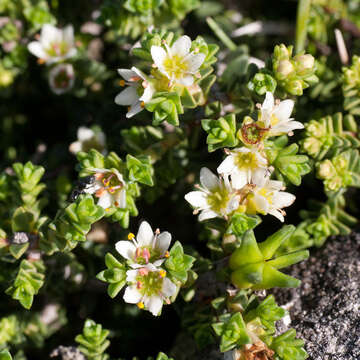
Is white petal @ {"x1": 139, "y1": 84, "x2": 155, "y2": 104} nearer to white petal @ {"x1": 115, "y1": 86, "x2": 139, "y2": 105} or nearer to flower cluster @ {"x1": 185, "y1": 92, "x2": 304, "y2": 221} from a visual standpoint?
white petal @ {"x1": 115, "y1": 86, "x2": 139, "y2": 105}

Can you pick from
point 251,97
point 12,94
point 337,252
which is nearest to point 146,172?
→ point 251,97

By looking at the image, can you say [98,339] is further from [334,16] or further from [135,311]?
[334,16]

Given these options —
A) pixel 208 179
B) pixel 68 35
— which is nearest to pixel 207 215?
pixel 208 179

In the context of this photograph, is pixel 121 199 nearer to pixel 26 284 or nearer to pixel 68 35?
pixel 26 284

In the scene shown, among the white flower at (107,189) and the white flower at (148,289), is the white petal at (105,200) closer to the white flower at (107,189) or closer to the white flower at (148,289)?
the white flower at (107,189)

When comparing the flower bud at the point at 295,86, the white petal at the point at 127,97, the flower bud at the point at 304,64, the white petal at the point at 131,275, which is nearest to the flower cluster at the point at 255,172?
the flower bud at the point at 295,86
